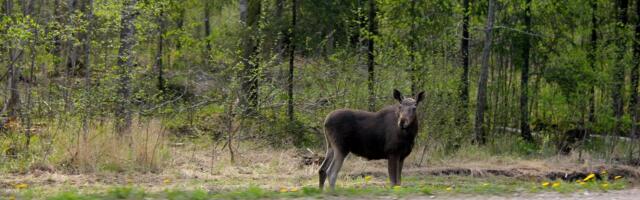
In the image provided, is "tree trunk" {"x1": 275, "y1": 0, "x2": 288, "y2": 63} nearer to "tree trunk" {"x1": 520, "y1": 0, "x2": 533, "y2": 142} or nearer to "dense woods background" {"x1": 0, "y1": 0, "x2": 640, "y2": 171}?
"dense woods background" {"x1": 0, "y1": 0, "x2": 640, "y2": 171}

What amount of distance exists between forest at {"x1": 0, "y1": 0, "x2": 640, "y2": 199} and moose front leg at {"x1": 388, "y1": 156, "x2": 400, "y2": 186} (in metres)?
1.69

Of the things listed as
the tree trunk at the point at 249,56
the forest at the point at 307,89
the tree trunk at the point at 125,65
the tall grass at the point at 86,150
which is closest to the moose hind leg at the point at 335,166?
the forest at the point at 307,89

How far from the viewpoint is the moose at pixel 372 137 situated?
14.9 meters

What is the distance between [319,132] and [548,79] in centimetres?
716

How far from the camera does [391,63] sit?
2391 cm

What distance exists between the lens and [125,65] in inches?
806

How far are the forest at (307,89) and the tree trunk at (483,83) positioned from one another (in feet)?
0.21

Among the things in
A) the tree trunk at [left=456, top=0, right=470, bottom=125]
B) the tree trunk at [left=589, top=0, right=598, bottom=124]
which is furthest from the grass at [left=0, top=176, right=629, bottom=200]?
the tree trunk at [left=589, top=0, right=598, bottom=124]

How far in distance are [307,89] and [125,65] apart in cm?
541

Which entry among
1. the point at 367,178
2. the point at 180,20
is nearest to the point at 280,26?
the point at 367,178

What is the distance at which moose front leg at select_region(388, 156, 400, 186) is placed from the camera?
48.8 feet

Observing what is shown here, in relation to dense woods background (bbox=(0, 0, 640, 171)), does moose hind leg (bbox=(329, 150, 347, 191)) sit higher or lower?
lower

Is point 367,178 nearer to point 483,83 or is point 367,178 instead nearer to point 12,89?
point 12,89

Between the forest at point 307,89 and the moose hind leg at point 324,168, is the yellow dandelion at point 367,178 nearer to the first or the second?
the forest at point 307,89
